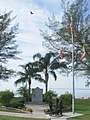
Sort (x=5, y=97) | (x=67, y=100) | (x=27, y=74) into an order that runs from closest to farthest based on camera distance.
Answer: (x=5, y=97) → (x=67, y=100) → (x=27, y=74)

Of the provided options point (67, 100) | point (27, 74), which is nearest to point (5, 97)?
point (67, 100)

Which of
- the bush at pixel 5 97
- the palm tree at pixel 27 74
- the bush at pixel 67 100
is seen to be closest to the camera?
the bush at pixel 5 97

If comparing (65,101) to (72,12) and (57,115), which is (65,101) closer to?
(57,115)

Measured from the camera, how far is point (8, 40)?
48.2 metres

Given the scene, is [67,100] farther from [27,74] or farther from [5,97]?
[27,74]

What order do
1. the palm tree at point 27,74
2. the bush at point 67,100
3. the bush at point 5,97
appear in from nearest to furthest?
the bush at point 5,97, the bush at point 67,100, the palm tree at point 27,74

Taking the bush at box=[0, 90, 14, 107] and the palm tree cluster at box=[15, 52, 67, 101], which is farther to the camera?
the palm tree cluster at box=[15, 52, 67, 101]

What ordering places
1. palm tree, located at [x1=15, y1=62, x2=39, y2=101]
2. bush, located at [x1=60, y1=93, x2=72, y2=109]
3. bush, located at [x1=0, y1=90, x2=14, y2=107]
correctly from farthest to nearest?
palm tree, located at [x1=15, y1=62, x2=39, y2=101] < bush, located at [x1=60, y1=93, x2=72, y2=109] < bush, located at [x1=0, y1=90, x2=14, y2=107]

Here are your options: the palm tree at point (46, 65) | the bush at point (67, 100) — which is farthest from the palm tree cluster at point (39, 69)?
Answer: the bush at point (67, 100)

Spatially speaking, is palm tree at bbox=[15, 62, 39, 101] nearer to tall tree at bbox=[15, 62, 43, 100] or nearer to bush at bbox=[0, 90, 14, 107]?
tall tree at bbox=[15, 62, 43, 100]

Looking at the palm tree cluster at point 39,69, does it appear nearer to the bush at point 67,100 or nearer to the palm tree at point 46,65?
the palm tree at point 46,65

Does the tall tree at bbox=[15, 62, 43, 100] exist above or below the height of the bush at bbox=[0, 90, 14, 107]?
above

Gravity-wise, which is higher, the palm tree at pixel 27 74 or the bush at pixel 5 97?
the palm tree at pixel 27 74

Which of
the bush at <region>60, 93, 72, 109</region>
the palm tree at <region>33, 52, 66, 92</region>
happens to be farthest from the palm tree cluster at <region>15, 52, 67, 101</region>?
the bush at <region>60, 93, 72, 109</region>
